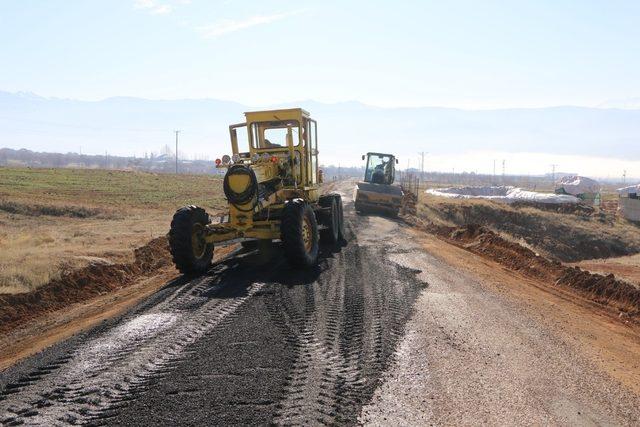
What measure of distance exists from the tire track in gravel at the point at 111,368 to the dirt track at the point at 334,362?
0.06 ft

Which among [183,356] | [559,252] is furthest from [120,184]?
[183,356]

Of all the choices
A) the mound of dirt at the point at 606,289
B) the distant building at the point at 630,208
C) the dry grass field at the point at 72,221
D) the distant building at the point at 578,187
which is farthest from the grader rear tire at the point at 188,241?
the distant building at the point at 578,187

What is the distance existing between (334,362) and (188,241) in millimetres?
5844

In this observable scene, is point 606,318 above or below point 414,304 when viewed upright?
below

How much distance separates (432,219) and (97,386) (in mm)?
29668

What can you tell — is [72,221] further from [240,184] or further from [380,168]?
[240,184]

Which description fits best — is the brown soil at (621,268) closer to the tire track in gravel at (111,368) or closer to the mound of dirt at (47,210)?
the tire track in gravel at (111,368)

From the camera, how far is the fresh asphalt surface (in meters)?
5.27

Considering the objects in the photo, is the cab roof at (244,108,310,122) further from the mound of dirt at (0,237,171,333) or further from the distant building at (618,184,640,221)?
the distant building at (618,184,640,221)

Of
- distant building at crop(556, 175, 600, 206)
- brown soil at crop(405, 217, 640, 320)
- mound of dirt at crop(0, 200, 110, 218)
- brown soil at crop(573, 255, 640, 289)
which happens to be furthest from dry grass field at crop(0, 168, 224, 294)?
distant building at crop(556, 175, 600, 206)

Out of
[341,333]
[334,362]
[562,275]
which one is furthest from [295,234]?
[562,275]

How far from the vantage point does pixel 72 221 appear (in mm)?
30812

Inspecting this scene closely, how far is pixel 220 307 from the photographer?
8.89 metres

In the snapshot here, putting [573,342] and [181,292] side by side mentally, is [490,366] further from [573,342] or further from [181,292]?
[181,292]
